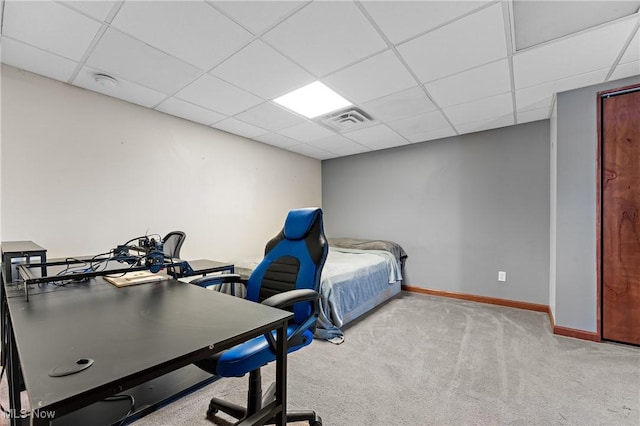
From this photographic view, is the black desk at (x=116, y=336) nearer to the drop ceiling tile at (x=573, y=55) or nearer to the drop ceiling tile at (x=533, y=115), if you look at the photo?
the drop ceiling tile at (x=573, y=55)

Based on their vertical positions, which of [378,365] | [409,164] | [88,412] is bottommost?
[378,365]

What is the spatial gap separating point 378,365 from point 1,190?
3274mm

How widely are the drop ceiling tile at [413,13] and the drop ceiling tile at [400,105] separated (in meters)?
0.84

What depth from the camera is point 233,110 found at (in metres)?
3.12

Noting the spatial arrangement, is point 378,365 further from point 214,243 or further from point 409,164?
point 409,164

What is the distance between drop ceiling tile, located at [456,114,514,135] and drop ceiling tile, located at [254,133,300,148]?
233 centimetres

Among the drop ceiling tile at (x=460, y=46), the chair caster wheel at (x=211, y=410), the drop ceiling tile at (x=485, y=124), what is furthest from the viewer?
the drop ceiling tile at (x=485, y=124)

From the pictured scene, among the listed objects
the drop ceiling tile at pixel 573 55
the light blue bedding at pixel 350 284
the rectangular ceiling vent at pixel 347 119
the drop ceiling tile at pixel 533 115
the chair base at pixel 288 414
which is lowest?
the chair base at pixel 288 414

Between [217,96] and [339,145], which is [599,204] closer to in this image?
[339,145]

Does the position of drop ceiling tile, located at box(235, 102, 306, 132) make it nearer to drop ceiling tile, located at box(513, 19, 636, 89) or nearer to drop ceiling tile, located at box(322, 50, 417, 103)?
drop ceiling tile, located at box(322, 50, 417, 103)

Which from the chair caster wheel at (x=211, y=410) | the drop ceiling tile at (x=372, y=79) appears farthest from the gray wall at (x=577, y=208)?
the chair caster wheel at (x=211, y=410)

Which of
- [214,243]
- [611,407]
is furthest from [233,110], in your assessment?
[611,407]

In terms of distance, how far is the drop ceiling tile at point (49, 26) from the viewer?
1.69 metres

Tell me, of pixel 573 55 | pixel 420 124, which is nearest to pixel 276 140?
pixel 420 124
